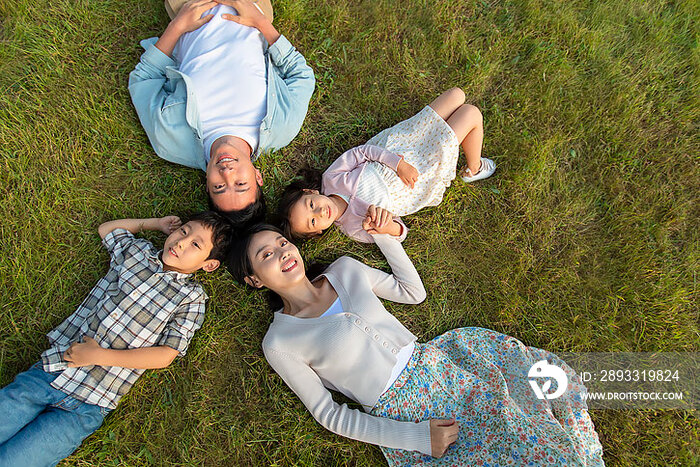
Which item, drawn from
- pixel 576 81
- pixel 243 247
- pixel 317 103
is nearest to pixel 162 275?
pixel 243 247

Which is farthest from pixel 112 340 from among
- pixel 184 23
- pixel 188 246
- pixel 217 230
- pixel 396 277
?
pixel 184 23

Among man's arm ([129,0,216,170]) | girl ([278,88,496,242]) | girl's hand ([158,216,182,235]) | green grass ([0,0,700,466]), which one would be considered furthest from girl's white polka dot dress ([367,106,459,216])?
girl's hand ([158,216,182,235])

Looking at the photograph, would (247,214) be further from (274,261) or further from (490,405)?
(490,405)

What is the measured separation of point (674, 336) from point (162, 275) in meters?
3.51

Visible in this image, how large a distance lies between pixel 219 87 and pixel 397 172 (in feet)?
4.51

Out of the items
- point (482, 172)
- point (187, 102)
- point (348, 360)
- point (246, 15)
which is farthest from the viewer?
point (482, 172)

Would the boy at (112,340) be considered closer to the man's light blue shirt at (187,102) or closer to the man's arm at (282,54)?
the man's light blue shirt at (187,102)

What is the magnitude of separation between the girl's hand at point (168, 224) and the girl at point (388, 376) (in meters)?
0.52

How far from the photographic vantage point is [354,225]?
2.99 meters

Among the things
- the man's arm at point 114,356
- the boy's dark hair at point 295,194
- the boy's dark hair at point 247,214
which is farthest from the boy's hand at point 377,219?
the man's arm at point 114,356

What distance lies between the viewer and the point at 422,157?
2.98 metres

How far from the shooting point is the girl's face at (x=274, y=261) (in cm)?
255

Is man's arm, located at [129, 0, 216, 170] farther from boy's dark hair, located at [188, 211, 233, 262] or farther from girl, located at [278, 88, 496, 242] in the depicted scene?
girl, located at [278, 88, 496, 242]

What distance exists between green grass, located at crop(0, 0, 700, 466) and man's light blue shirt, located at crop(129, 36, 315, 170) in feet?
0.65
